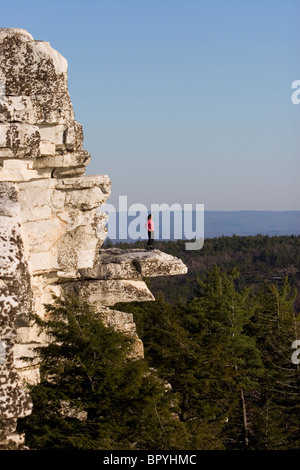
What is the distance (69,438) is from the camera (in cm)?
1382

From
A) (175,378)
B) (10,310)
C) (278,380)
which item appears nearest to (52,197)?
(175,378)

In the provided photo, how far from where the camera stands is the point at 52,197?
60.3ft

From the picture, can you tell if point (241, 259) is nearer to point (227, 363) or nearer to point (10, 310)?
point (227, 363)

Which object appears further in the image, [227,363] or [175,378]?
[227,363]

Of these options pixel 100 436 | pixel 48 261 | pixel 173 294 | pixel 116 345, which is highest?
pixel 48 261

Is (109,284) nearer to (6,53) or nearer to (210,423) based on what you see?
(210,423)

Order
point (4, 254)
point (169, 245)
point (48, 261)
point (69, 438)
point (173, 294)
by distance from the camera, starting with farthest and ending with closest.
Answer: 1. point (169, 245)
2. point (173, 294)
3. point (48, 261)
4. point (69, 438)
5. point (4, 254)

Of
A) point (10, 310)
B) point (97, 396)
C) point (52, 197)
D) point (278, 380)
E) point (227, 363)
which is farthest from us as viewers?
point (278, 380)

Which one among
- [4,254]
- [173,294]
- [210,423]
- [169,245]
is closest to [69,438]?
[4,254]

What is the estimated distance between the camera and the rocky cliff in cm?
1664

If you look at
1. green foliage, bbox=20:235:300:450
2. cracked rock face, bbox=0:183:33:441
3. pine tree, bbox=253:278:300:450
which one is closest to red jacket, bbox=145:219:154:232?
green foliage, bbox=20:235:300:450

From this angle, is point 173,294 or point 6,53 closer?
point 6,53

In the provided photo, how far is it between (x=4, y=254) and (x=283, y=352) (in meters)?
16.3

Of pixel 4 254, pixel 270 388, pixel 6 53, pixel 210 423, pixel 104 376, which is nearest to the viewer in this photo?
pixel 4 254
